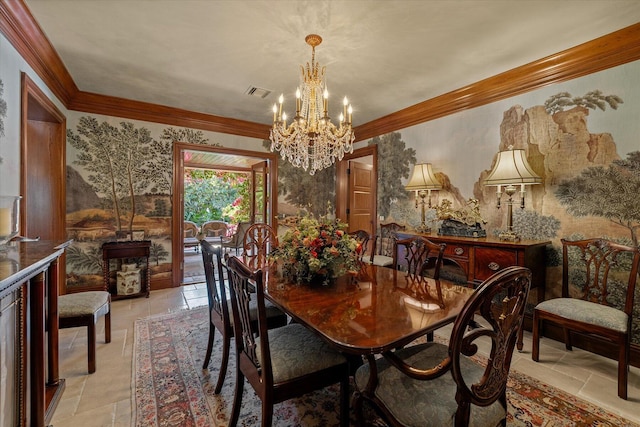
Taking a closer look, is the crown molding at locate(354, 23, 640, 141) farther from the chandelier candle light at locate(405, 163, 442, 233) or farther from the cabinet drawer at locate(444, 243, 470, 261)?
the cabinet drawer at locate(444, 243, 470, 261)

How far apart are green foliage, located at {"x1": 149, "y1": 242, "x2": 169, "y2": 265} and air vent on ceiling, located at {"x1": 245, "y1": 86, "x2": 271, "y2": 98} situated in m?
2.47

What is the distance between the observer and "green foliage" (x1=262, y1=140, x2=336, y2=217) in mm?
5102

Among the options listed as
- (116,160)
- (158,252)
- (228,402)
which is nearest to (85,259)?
(158,252)

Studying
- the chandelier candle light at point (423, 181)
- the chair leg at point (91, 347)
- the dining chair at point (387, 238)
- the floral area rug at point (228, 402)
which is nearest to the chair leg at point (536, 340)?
the floral area rug at point (228, 402)

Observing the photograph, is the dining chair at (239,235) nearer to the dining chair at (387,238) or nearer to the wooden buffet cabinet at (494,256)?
the dining chair at (387,238)

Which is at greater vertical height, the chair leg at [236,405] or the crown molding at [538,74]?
the crown molding at [538,74]

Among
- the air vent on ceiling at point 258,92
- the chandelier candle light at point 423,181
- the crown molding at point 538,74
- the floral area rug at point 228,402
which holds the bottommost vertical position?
the floral area rug at point 228,402

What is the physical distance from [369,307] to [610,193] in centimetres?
243

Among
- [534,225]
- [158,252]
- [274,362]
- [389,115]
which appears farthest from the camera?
[389,115]

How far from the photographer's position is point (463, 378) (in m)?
1.17

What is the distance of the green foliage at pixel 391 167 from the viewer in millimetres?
4215

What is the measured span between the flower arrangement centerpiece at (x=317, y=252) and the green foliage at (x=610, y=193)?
219 centimetres

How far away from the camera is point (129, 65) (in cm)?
287

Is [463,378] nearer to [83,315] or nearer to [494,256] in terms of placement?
[494,256]
